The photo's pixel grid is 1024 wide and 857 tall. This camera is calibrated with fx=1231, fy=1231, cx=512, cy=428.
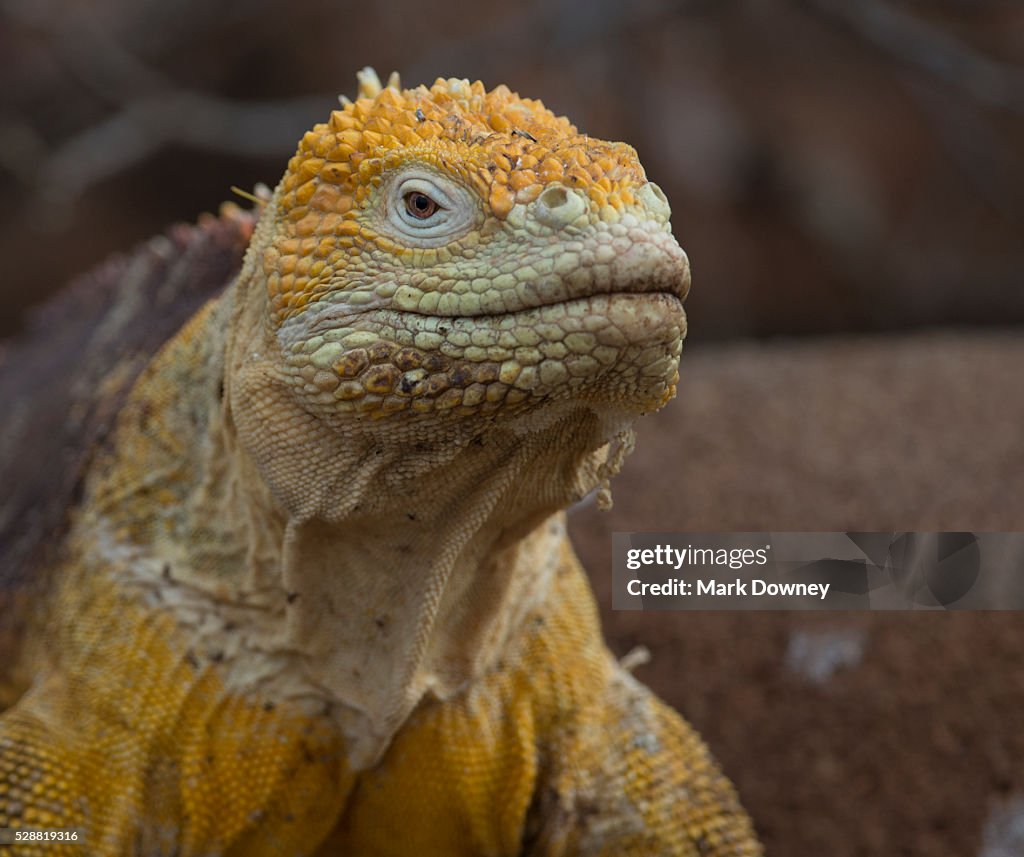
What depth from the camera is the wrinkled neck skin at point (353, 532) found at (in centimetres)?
262

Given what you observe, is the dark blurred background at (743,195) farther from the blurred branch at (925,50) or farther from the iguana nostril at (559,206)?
the iguana nostril at (559,206)

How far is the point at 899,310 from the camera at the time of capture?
1190 cm

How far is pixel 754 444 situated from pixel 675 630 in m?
1.39

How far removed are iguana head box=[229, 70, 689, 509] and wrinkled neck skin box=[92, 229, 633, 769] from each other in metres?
0.02

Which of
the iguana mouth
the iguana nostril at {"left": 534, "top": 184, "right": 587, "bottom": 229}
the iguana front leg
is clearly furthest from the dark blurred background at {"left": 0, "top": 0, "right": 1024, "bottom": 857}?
the iguana nostril at {"left": 534, "top": 184, "right": 587, "bottom": 229}

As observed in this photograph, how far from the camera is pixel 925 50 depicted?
9328 mm

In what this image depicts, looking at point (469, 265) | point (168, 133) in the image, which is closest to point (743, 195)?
point (168, 133)

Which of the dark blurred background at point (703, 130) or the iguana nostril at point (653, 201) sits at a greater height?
the dark blurred background at point (703, 130)

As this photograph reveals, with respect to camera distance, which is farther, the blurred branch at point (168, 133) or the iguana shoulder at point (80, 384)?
the blurred branch at point (168, 133)

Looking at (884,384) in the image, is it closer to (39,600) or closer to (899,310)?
(39,600)

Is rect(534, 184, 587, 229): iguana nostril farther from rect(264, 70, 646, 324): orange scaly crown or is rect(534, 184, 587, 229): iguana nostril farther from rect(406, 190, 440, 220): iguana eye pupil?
rect(406, 190, 440, 220): iguana eye pupil

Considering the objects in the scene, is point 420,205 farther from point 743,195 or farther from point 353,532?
point 743,195

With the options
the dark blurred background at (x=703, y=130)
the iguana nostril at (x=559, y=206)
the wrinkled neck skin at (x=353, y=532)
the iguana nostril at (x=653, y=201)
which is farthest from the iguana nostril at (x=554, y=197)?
the dark blurred background at (x=703, y=130)

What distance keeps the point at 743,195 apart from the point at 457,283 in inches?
402
